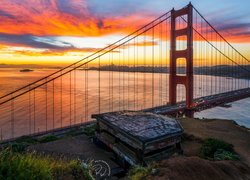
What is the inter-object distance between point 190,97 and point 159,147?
2191cm

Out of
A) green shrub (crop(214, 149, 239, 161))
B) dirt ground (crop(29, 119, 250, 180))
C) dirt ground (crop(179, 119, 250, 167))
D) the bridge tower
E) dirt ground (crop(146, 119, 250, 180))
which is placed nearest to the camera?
dirt ground (crop(146, 119, 250, 180))

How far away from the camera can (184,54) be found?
102ft

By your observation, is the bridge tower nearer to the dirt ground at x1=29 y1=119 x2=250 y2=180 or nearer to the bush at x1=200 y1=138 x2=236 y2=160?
the dirt ground at x1=29 y1=119 x2=250 y2=180

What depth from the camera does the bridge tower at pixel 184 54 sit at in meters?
29.9

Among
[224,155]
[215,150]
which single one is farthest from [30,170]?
[215,150]

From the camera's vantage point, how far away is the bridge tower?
98.2 feet

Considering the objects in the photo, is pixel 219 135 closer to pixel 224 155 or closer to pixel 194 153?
pixel 194 153

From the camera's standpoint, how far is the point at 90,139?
14070 mm

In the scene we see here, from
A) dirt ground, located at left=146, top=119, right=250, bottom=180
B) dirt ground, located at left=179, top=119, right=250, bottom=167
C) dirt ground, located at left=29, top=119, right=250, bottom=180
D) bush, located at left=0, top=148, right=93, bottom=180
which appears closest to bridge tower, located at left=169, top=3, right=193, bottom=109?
dirt ground, located at left=179, top=119, right=250, bottom=167

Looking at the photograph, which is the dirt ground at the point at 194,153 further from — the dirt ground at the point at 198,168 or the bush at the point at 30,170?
the bush at the point at 30,170

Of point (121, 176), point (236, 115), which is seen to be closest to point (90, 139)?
point (121, 176)

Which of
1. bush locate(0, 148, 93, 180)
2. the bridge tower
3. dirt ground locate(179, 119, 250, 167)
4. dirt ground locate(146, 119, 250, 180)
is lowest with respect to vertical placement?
dirt ground locate(179, 119, 250, 167)

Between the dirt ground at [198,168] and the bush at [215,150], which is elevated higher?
the dirt ground at [198,168]

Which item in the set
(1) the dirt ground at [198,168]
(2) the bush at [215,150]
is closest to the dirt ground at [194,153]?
(1) the dirt ground at [198,168]
